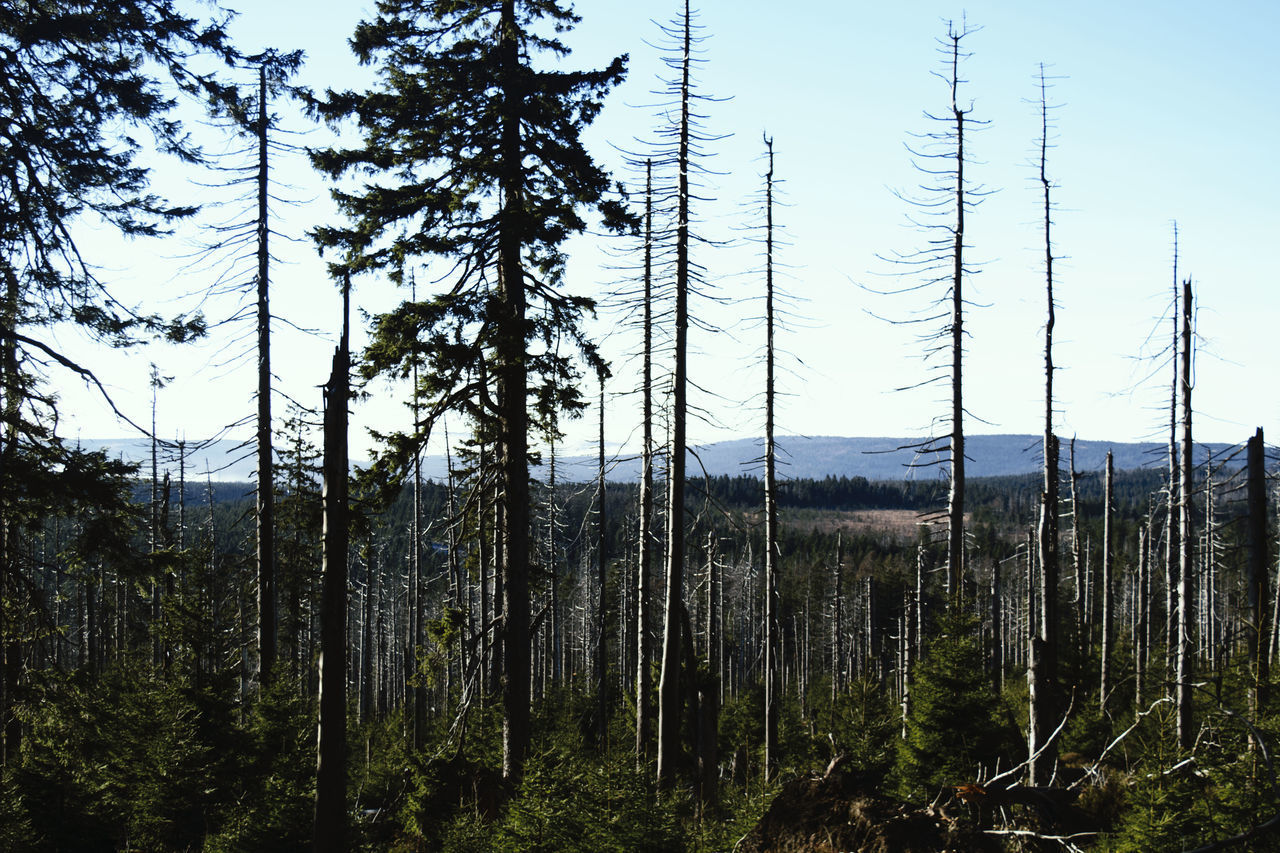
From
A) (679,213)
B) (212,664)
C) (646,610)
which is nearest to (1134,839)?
(646,610)

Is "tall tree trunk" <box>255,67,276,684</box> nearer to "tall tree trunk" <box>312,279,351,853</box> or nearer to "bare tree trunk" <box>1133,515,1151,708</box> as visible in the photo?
"tall tree trunk" <box>312,279,351,853</box>

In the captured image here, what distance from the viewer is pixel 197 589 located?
50.9ft

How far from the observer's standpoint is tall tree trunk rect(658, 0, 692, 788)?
14.3 m

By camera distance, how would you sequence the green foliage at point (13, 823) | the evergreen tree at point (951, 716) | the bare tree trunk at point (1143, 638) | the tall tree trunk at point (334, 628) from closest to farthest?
the tall tree trunk at point (334, 628) < the green foliage at point (13, 823) < the evergreen tree at point (951, 716) < the bare tree trunk at point (1143, 638)

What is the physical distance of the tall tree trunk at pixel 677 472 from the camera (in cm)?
1432

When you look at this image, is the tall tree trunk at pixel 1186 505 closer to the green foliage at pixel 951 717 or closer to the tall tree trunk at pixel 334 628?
the green foliage at pixel 951 717

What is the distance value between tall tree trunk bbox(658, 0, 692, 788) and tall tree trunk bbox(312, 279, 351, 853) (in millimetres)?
6194

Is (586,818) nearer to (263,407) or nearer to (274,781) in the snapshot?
(274,781)

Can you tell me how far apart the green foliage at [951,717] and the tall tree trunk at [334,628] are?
8.38 metres

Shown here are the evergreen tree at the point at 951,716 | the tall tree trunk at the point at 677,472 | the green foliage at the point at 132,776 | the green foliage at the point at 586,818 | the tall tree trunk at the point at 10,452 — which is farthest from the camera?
the tall tree trunk at the point at 677,472

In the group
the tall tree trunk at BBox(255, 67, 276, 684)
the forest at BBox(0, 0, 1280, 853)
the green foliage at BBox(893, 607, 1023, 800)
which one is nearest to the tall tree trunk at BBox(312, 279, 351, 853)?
the forest at BBox(0, 0, 1280, 853)

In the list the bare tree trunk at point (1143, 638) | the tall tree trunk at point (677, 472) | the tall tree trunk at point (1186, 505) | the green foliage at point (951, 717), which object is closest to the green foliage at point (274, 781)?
the tall tree trunk at point (677, 472)

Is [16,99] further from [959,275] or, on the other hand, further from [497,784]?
[959,275]

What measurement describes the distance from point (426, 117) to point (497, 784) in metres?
9.96
